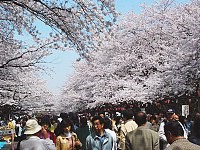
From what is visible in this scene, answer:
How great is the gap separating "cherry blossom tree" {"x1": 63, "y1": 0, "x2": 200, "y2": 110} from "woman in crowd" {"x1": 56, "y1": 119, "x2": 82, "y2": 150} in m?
12.7

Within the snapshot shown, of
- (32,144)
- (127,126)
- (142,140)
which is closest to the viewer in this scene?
(32,144)

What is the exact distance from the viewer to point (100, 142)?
22.3 ft

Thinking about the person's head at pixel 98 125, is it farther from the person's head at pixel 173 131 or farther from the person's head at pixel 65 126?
the person's head at pixel 173 131

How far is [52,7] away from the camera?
10.2 m

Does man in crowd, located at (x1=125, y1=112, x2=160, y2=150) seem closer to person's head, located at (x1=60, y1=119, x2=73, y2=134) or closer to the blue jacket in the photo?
the blue jacket

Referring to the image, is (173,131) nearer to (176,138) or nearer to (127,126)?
(176,138)

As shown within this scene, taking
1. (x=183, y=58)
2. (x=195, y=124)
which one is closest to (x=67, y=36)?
(x=195, y=124)

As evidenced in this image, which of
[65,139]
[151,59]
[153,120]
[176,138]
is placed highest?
[151,59]

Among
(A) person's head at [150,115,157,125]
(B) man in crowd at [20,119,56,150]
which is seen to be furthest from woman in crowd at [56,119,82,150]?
(A) person's head at [150,115,157,125]

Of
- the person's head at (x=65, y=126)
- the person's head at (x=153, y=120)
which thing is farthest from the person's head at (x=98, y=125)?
the person's head at (x=153, y=120)

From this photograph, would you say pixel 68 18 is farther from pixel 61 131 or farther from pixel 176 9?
pixel 176 9

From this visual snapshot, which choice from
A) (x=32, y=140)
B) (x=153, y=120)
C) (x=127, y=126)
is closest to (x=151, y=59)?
(x=153, y=120)

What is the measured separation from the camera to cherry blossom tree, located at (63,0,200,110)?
21.2 meters

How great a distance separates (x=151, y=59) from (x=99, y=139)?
79.2ft
